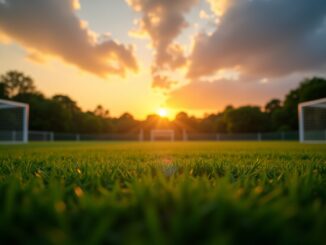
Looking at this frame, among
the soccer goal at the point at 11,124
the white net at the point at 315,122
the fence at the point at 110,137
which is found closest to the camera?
the white net at the point at 315,122

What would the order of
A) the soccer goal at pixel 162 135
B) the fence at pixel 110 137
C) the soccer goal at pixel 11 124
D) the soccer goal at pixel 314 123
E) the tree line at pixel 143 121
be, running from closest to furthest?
the soccer goal at pixel 314 123, the soccer goal at pixel 11 124, the fence at pixel 110 137, the tree line at pixel 143 121, the soccer goal at pixel 162 135

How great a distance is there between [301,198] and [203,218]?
48cm

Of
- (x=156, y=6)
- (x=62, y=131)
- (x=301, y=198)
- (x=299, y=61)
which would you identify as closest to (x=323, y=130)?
(x=299, y=61)

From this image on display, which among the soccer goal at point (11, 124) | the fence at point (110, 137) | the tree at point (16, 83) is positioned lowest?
the fence at point (110, 137)

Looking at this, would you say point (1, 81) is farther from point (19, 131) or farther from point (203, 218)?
point (203, 218)

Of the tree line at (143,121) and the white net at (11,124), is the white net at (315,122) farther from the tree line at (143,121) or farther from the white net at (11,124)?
the white net at (11,124)

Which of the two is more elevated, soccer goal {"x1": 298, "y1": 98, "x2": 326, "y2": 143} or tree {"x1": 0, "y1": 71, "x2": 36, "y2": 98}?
tree {"x1": 0, "y1": 71, "x2": 36, "y2": 98}

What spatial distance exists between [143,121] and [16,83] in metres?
25.7

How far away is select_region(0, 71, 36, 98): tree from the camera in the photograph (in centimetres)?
3529

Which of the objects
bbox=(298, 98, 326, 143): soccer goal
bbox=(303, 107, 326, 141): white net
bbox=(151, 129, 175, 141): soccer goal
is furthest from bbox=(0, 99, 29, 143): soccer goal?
bbox=(303, 107, 326, 141): white net

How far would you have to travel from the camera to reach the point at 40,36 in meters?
14.4

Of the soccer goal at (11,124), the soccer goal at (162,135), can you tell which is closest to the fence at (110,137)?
the soccer goal at (11,124)

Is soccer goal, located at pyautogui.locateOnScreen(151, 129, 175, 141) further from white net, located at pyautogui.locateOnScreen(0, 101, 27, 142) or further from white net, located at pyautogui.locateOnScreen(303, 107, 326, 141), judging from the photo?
white net, located at pyautogui.locateOnScreen(303, 107, 326, 141)

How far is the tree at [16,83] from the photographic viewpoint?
35.3m
